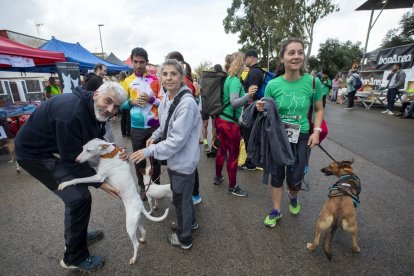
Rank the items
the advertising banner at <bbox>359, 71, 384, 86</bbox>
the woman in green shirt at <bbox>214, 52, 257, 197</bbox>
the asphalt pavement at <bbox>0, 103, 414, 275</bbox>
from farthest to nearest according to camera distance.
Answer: the advertising banner at <bbox>359, 71, 384, 86</bbox>
the woman in green shirt at <bbox>214, 52, 257, 197</bbox>
the asphalt pavement at <bbox>0, 103, 414, 275</bbox>

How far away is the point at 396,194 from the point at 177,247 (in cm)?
332

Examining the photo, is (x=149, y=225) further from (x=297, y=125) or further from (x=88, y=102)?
(x=297, y=125)

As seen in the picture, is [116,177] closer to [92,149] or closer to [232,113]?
[92,149]

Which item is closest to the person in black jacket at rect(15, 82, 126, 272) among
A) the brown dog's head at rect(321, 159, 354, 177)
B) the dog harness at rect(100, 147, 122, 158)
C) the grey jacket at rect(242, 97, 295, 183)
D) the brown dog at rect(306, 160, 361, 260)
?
the dog harness at rect(100, 147, 122, 158)

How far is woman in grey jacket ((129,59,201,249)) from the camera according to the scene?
1.98 m

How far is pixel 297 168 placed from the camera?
2.57 meters

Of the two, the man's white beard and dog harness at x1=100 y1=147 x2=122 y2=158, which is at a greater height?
the man's white beard

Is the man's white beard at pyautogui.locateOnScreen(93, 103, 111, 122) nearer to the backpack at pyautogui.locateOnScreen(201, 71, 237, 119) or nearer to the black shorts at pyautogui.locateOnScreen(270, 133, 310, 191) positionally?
the backpack at pyautogui.locateOnScreen(201, 71, 237, 119)

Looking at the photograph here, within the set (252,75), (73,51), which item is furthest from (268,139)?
(73,51)

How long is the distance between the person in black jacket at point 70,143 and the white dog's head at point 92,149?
0.04 meters

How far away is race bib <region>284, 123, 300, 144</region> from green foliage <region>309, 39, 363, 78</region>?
32.8 meters

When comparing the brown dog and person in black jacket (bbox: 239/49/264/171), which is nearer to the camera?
the brown dog

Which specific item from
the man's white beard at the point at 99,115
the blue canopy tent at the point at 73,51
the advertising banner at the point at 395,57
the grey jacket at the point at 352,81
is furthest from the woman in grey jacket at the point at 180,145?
the advertising banner at the point at 395,57

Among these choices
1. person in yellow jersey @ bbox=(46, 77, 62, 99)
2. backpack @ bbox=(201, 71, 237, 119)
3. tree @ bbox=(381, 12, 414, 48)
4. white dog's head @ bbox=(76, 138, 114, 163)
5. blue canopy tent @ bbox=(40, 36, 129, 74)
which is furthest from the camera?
tree @ bbox=(381, 12, 414, 48)
